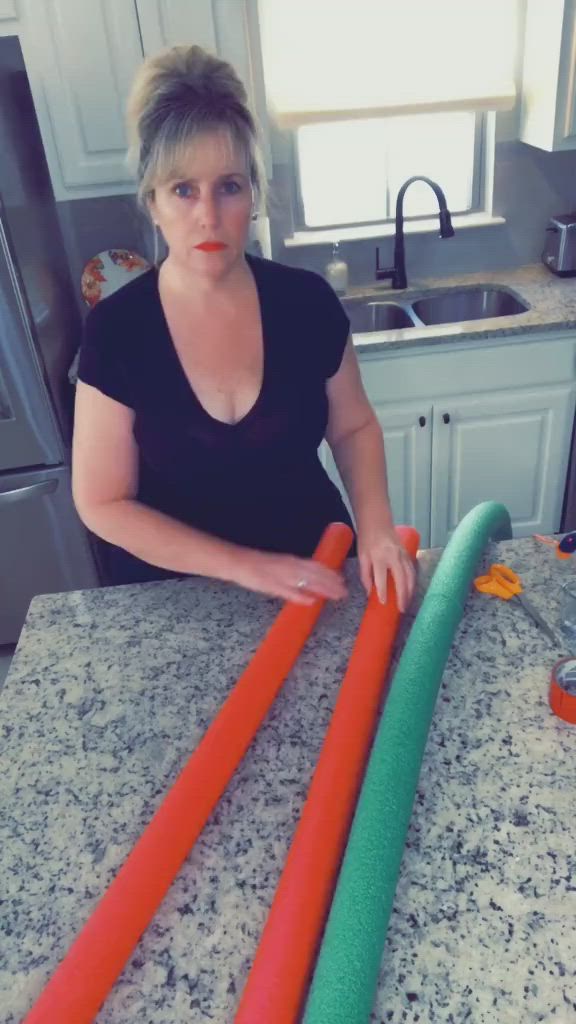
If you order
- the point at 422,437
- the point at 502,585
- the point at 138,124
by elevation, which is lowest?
the point at 422,437

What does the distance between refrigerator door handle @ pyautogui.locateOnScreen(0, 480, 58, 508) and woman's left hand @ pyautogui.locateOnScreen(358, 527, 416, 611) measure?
4.69 ft

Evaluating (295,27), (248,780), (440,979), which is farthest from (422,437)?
(440,979)

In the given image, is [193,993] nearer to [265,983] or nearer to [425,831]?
[265,983]

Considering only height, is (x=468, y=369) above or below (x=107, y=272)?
below

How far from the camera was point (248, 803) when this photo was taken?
736 millimetres

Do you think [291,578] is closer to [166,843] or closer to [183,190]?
[166,843]

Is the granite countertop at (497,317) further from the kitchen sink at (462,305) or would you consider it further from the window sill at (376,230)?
the window sill at (376,230)

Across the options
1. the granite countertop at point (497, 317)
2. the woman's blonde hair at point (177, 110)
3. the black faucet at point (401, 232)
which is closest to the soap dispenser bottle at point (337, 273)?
the granite countertop at point (497, 317)

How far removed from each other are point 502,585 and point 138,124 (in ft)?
2.70

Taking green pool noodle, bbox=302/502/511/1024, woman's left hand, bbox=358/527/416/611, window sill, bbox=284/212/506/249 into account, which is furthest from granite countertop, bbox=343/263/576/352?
green pool noodle, bbox=302/502/511/1024

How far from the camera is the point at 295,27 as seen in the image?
2.34 m

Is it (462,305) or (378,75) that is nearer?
(378,75)

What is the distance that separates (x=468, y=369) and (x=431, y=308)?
0.54 meters

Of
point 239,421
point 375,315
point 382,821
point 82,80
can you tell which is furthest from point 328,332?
point 375,315
